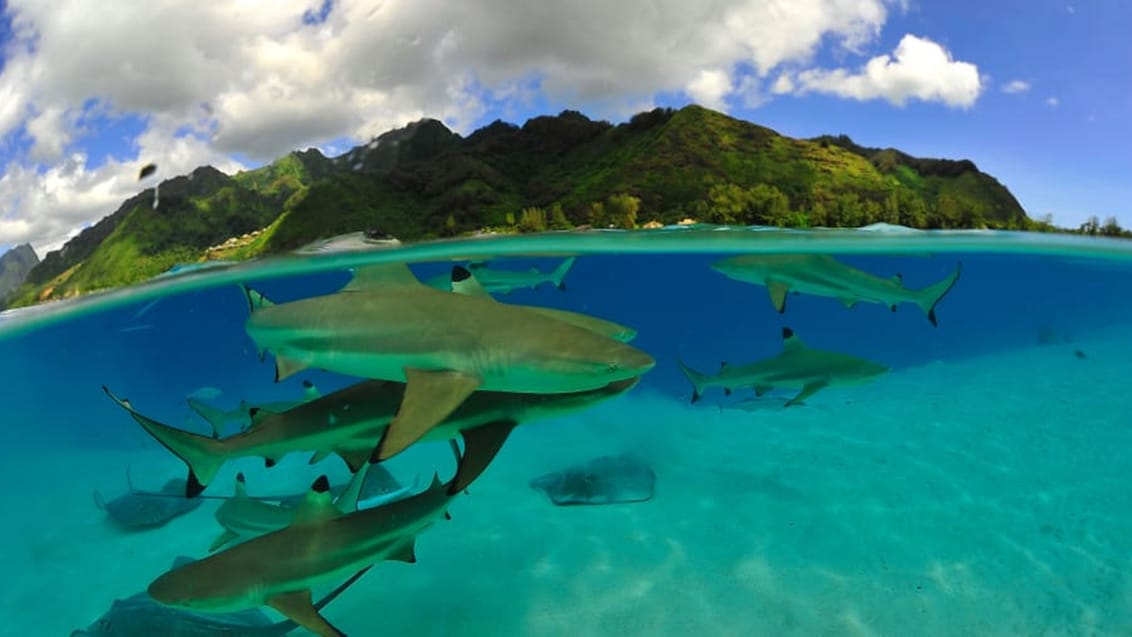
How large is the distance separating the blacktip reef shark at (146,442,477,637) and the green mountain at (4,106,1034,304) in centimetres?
489

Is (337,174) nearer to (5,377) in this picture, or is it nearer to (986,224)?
(986,224)

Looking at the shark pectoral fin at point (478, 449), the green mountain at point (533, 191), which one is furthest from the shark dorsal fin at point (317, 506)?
the green mountain at point (533, 191)

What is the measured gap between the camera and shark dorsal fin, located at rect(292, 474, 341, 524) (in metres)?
2.90

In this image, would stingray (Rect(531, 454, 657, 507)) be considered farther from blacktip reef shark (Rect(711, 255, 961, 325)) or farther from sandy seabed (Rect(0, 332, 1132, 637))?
blacktip reef shark (Rect(711, 255, 961, 325))

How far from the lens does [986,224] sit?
45.8 ft

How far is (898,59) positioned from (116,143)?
966 centimetres

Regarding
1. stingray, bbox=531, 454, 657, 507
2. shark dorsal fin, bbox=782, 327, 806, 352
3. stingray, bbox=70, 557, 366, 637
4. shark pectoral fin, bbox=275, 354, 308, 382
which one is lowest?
stingray, bbox=531, 454, 657, 507

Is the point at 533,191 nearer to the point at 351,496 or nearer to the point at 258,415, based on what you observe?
the point at 351,496

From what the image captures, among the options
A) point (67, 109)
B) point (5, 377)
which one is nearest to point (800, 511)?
point (67, 109)

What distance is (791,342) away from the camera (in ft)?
21.1

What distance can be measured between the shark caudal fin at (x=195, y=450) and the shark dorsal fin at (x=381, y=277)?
909mm

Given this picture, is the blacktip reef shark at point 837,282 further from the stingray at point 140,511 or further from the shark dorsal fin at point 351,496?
the stingray at point 140,511

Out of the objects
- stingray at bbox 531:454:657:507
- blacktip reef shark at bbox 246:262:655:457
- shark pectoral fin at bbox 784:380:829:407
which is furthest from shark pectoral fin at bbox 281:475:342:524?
shark pectoral fin at bbox 784:380:829:407

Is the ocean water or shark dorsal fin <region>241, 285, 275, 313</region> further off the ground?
shark dorsal fin <region>241, 285, 275, 313</region>
